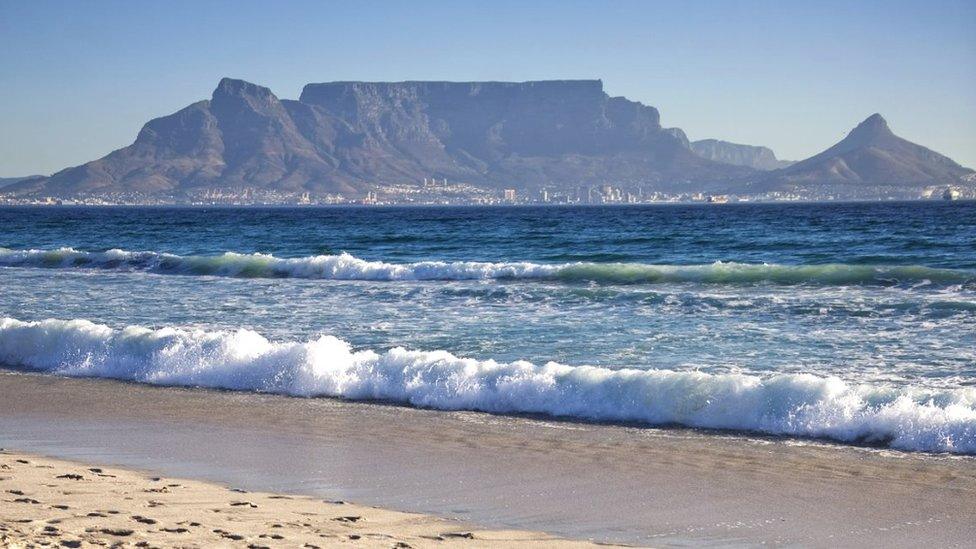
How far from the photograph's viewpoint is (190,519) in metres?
6.52

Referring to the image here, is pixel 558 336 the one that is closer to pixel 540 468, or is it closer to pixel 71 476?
pixel 540 468

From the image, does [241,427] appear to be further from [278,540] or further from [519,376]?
[278,540]

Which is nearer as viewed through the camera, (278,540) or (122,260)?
(278,540)

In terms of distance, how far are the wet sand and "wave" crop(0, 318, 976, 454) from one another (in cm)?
48

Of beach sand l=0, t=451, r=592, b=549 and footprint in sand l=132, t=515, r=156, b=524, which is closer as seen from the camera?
beach sand l=0, t=451, r=592, b=549

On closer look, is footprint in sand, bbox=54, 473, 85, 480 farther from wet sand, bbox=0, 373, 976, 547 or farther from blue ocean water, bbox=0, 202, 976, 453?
blue ocean water, bbox=0, 202, 976, 453


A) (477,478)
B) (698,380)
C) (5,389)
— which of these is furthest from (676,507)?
(5,389)

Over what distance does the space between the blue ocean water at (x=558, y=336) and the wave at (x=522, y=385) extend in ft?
0.07

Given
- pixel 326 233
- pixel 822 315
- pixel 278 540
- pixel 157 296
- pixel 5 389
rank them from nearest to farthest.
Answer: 1. pixel 278 540
2. pixel 5 389
3. pixel 822 315
4. pixel 157 296
5. pixel 326 233

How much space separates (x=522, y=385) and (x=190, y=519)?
18.9 ft

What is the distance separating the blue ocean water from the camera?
10883mm

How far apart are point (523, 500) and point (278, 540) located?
7.14 feet

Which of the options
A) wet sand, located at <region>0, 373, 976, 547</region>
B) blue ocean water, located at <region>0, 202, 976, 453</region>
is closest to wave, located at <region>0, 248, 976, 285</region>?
blue ocean water, located at <region>0, 202, 976, 453</region>

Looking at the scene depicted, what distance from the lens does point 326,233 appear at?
195ft
